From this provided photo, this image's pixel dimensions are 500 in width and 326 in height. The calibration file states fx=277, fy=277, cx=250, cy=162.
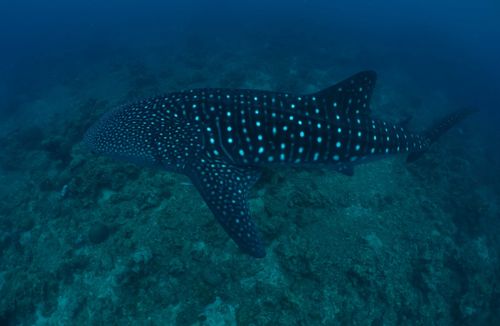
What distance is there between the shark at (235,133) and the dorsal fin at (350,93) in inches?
0.8

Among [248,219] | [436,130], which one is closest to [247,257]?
[248,219]

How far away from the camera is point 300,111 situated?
5.48m

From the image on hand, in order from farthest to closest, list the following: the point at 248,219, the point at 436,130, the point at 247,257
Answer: the point at 436,130
the point at 247,257
the point at 248,219

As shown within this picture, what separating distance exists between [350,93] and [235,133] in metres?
2.49

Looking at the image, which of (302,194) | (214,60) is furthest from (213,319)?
(214,60)

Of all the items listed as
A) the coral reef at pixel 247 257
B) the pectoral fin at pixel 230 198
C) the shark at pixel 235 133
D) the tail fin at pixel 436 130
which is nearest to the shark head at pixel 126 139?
the shark at pixel 235 133

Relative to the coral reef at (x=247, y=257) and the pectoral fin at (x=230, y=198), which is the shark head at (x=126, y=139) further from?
the coral reef at (x=247, y=257)

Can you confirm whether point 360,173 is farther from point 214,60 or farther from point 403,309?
point 214,60

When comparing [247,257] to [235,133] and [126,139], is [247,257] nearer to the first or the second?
[235,133]

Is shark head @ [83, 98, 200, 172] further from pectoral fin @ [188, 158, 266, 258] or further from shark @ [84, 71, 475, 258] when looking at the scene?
pectoral fin @ [188, 158, 266, 258]

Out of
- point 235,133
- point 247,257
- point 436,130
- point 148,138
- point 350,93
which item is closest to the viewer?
point 148,138

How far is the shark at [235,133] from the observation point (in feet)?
16.9

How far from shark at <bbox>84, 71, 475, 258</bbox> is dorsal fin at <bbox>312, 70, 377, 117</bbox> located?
2cm

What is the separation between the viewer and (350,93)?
18.6 feet
